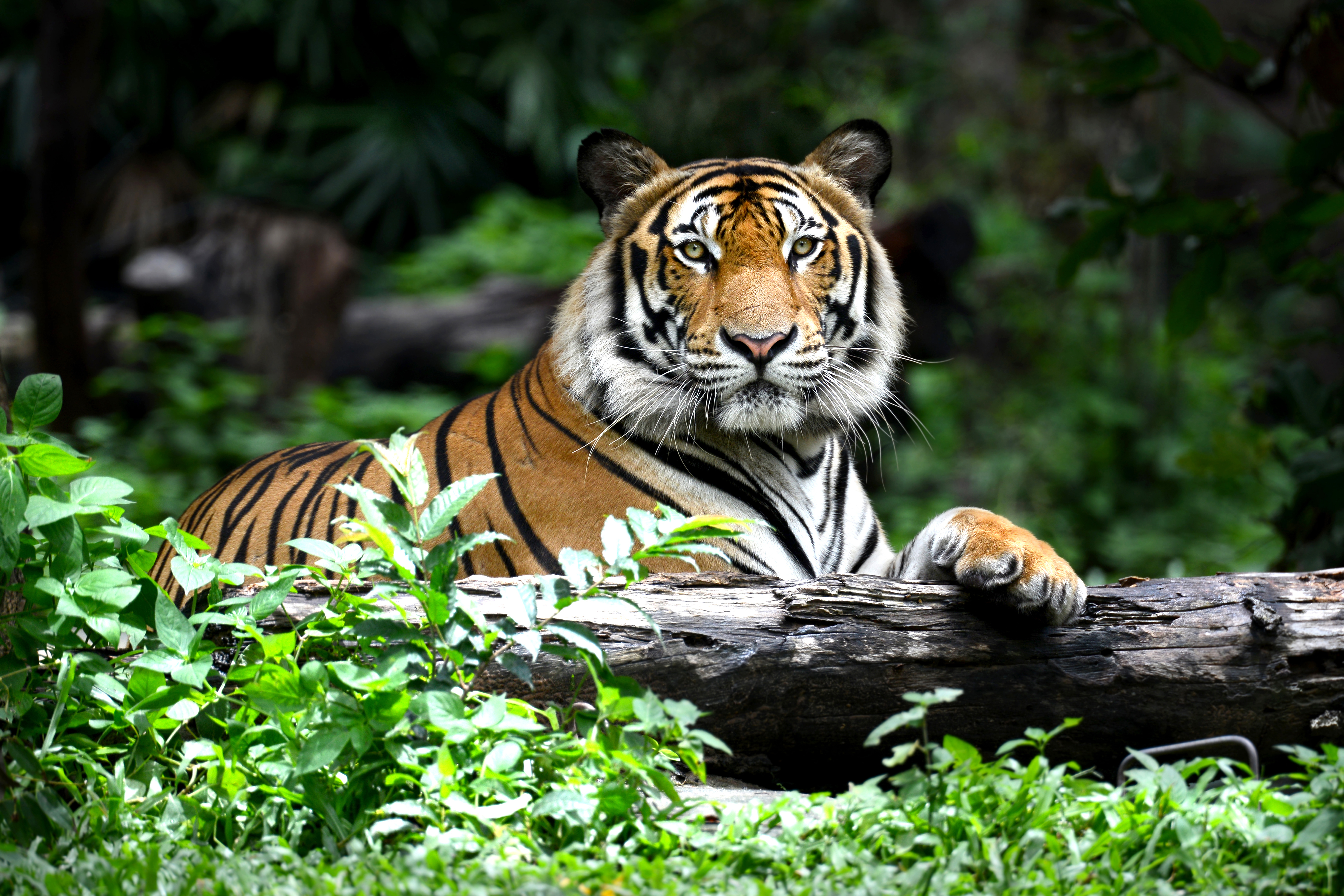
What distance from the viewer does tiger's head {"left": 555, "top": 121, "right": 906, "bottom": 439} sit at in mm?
2795

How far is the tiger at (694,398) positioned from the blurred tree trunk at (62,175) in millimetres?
3626

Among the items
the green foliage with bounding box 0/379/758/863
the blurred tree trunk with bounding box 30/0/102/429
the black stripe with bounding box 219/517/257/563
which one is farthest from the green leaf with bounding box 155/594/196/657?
the blurred tree trunk with bounding box 30/0/102/429

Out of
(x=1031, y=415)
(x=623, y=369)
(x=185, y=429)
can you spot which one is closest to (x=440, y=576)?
(x=623, y=369)

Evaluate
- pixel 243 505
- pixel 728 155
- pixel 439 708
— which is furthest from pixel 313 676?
pixel 728 155

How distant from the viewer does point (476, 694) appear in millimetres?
1984

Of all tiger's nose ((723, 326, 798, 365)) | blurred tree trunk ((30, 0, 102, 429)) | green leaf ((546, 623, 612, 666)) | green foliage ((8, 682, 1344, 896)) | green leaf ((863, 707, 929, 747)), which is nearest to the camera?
green foliage ((8, 682, 1344, 896))

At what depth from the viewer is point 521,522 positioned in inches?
110

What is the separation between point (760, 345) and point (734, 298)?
0.15m

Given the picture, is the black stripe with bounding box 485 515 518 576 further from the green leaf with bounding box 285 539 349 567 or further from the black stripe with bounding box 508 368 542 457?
the green leaf with bounding box 285 539 349 567

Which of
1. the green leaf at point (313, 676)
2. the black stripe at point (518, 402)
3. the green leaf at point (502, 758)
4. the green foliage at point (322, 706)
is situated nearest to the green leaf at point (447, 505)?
the green foliage at point (322, 706)

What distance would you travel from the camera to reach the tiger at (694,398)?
2791mm

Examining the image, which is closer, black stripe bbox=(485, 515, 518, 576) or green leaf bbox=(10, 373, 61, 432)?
green leaf bbox=(10, 373, 61, 432)

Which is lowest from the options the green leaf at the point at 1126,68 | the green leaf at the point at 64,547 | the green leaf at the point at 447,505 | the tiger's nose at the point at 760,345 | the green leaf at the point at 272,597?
the green leaf at the point at 272,597

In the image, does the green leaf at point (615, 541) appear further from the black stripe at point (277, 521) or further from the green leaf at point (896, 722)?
the black stripe at point (277, 521)
